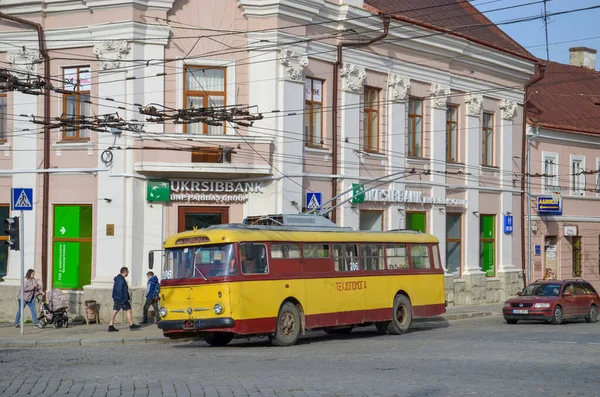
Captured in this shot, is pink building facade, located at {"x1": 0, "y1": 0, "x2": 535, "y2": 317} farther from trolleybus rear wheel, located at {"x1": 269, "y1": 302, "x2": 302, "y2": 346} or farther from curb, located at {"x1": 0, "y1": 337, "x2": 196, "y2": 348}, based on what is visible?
trolleybus rear wheel, located at {"x1": 269, "y1": 302, "x2": 302, "y2": 346}

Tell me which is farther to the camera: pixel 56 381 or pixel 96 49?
pixel 96 49

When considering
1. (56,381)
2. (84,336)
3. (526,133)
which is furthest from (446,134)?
(56,381)

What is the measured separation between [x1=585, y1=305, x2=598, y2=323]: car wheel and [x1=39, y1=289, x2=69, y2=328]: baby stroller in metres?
16.9

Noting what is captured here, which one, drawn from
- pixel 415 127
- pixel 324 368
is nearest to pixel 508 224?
pixel 415 127

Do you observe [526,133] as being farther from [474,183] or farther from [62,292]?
[62,292]

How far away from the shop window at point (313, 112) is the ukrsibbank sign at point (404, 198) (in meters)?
3.01

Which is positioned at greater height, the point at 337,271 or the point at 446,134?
the point at 446,134

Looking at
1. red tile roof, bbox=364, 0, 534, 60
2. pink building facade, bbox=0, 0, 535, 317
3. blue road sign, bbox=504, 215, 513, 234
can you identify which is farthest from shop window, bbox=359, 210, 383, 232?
blue road sign, bbox=504, 215, 513, 234

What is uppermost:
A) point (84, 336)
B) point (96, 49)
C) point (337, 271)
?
point (96, 49)

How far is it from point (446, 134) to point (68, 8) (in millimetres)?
15497

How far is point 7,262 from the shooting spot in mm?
31672

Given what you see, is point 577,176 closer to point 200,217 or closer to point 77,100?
point 200,217

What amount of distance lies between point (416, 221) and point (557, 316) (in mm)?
7130

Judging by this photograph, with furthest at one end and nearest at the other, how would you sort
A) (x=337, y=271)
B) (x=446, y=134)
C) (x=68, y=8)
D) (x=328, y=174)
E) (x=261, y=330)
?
(x=446, y=134) < (x=328, y=174) < (x=68, y=8) < (x=337, y=271) < (x=261, y=330)
